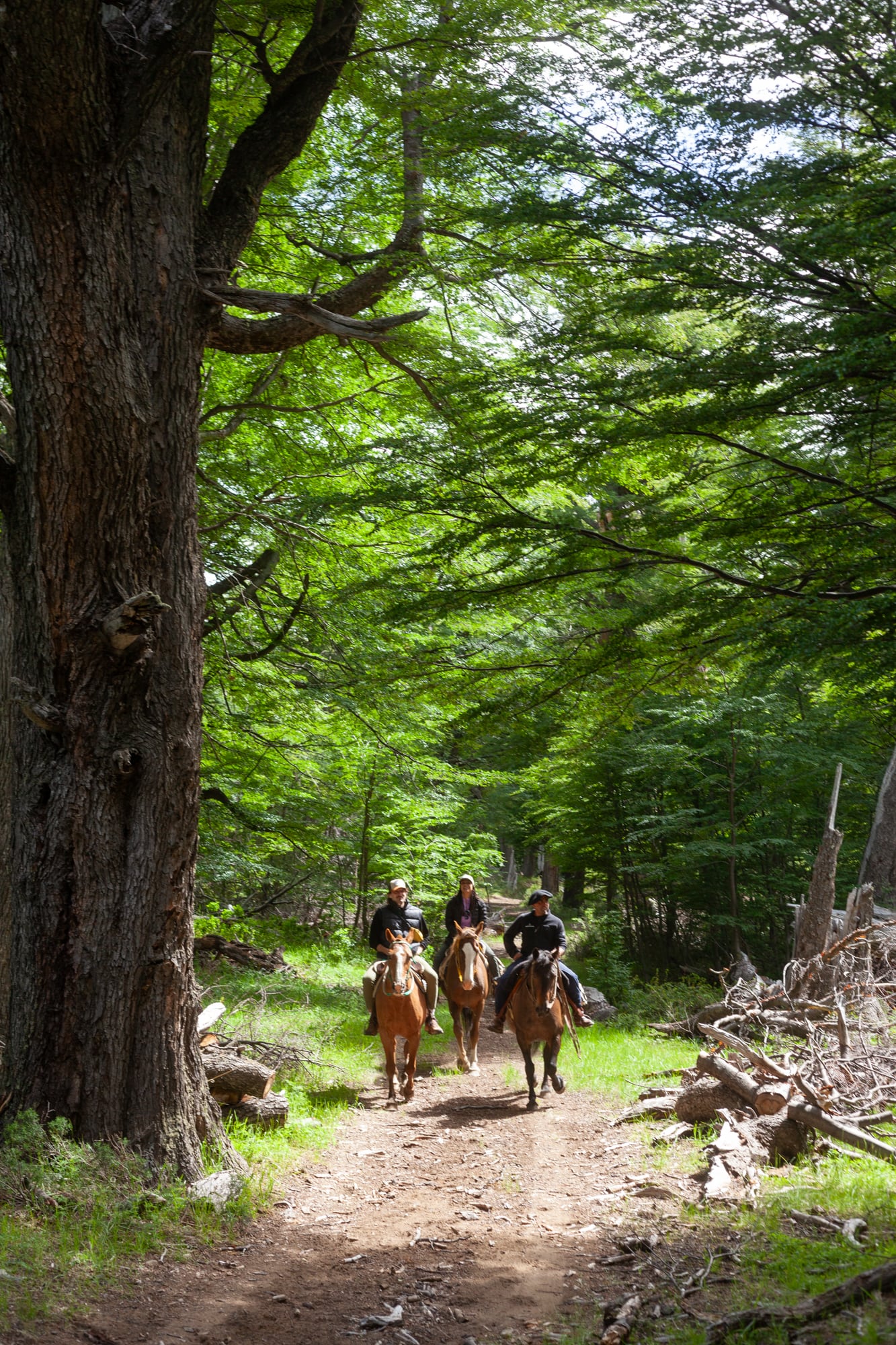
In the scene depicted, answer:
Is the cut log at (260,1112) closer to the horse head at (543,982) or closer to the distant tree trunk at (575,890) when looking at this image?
the horse head at (543,982)

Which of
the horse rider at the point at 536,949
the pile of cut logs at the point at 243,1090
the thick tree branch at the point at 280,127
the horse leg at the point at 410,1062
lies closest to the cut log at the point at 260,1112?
the pile of cut logs at the point at 243,1090

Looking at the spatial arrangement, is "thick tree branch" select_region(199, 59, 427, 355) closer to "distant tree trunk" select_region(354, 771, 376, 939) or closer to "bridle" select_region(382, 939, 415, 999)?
"bridle" select_region(382, 939, 415, 999)

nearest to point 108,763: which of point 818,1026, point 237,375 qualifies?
point 237,375

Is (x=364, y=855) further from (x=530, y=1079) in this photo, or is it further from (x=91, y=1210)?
(x=91, y=1210)

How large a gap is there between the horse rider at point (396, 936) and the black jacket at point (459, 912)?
0.86 metres

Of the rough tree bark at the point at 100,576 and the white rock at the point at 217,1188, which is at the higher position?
the rough tree bark at the point at 100,576

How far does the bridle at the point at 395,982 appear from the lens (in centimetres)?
1026

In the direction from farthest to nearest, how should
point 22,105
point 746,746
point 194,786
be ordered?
1. point 746,746
2. point 194,786
3. point 22,105

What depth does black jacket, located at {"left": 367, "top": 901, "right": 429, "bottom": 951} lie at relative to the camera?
1102cm

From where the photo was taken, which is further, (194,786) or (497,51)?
(497,51)

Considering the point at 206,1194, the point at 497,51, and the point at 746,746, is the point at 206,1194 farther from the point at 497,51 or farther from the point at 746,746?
the point at 746,746

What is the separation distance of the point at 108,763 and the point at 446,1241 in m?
3.73

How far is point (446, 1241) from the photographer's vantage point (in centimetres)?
640

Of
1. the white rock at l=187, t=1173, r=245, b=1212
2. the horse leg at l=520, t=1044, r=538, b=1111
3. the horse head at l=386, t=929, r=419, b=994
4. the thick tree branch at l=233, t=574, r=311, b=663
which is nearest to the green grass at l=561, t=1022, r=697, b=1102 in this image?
the horse leg at l=520, t=1044, r=538, b=1111
